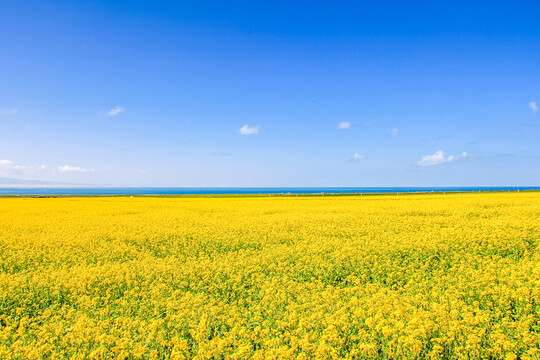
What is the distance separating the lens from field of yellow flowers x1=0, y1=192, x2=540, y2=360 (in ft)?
12.5

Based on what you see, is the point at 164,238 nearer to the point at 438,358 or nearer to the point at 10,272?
the point at 10,272

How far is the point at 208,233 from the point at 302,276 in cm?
590

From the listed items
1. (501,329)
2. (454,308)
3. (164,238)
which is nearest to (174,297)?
(454,308)

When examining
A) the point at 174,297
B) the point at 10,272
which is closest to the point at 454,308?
the point at 174,297

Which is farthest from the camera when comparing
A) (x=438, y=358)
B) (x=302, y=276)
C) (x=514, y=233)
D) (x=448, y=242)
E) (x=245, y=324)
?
(x=514, y=233)

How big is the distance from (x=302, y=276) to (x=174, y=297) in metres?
2.78

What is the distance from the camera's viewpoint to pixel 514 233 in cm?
1009

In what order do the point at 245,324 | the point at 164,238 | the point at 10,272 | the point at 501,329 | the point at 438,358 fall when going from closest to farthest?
the point at 438,358, the point at 501,329, the point at 245,324, the point at 10,272, the point at 164,238

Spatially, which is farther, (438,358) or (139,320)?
(139,320)

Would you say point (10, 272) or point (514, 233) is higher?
point (514, 233)

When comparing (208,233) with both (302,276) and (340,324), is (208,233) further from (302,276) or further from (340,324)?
(340,324)

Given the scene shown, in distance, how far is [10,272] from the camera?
7.75 meters

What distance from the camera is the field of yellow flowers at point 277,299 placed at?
3803 millimetres

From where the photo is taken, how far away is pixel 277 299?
17.0 ft
